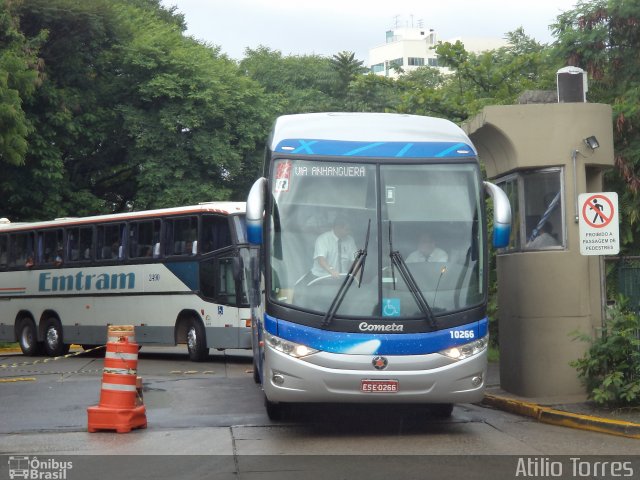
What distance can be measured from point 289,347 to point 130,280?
14.5 meters

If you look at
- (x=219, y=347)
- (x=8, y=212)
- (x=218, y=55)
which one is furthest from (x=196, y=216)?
(x=218, y=55)

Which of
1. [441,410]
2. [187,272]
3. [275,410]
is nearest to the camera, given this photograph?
[275,410]

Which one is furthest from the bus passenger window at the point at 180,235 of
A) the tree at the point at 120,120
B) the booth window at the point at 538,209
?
the tree at the point at 120,120

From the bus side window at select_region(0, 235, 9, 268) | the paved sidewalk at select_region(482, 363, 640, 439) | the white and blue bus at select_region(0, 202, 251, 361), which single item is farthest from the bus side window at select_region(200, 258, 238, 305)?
the paved sidewalk at select_region(482, 363, 640, 439)

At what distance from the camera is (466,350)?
11.6 meters

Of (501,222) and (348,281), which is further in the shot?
(501,222)

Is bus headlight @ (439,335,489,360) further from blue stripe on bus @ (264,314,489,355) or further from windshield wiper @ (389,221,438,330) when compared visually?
windshield wiper @ (389,221,438,330)

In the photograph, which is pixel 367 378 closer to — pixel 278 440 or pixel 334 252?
pixel 278 440

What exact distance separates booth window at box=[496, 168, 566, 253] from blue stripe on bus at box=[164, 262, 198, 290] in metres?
10.4

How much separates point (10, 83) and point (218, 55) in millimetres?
25914

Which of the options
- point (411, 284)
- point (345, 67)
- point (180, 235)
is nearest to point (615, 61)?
point (180, 235)

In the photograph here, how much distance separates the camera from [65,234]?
88.9ft

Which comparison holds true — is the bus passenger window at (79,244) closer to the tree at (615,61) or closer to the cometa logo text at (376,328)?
the tree at (615,61)

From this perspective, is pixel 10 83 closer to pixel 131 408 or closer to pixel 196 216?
pixel 196 216
